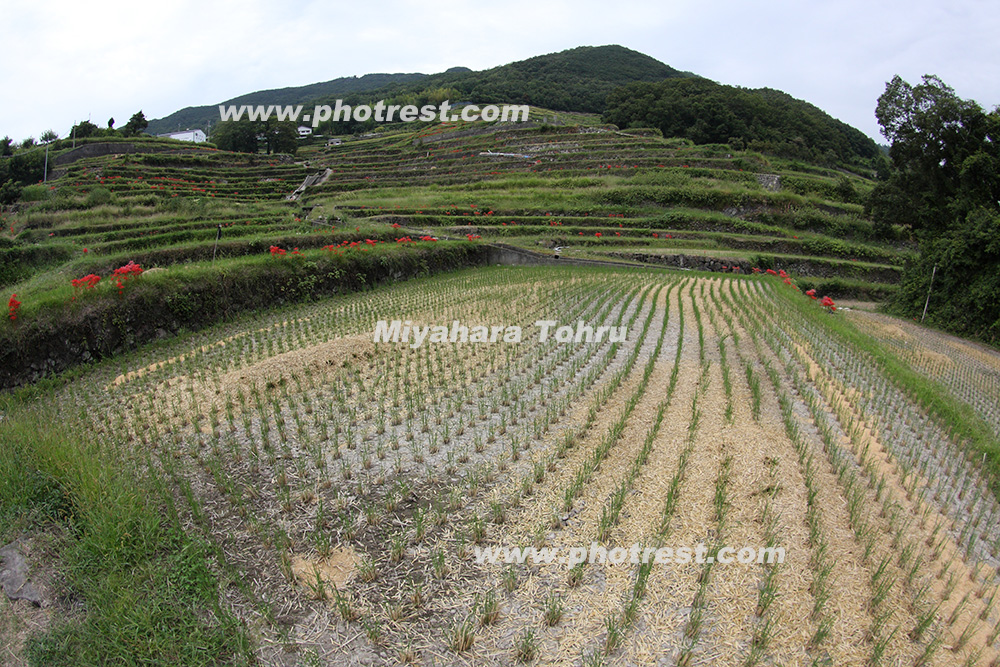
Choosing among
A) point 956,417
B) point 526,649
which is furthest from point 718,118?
point 526,649

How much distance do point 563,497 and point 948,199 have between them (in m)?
24.2

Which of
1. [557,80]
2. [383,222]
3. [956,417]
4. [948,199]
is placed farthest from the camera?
[557,80]

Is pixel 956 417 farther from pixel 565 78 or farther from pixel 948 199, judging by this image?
pixel 565 78

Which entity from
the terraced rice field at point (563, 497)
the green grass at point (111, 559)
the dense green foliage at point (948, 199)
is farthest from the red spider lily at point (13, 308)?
the dense green foliage at point (948, 199)

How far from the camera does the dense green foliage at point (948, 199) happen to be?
15.4m

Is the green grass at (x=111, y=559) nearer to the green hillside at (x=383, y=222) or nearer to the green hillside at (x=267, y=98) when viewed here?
A: the green hillside at (x=383, y=222)

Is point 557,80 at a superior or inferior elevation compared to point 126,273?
superior

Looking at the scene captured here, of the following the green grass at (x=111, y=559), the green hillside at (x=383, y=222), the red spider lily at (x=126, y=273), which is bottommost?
the green grass at (x=111, y=559)

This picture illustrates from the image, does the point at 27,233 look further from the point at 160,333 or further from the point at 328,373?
the point at 328,373

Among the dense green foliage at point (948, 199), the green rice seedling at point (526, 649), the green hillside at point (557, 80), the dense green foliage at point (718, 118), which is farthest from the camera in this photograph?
the green hillside at point (557, 80)

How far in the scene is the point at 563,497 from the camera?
4.25 m

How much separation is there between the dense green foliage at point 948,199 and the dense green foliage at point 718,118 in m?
30.1

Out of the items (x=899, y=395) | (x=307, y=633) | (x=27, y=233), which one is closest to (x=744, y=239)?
(x=899, y=395)

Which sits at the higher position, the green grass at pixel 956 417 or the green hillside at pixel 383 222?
the green hillside at pixel 383 222
